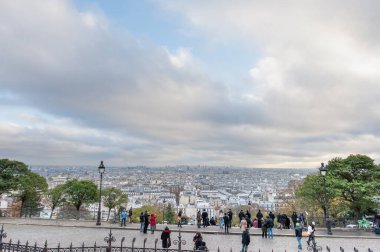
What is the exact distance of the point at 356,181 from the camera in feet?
96.1

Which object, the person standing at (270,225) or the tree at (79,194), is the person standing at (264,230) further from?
the tree at (79,194)

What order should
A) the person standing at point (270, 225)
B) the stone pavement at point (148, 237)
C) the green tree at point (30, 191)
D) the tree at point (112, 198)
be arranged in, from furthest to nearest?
1. the tree at point (112, 198)
2. the green tree at point (30, 191)
3. the person standing at point (270, 225)
4. the stone pavement at point (148, 237)

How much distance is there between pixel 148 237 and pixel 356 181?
21036 mm

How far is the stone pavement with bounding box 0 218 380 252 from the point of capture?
18031 mm

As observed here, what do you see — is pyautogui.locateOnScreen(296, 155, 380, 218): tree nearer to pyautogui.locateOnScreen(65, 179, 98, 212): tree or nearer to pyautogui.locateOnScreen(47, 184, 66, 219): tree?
pyautogui.locateOnScreen(65, 179, 98, 212): tree

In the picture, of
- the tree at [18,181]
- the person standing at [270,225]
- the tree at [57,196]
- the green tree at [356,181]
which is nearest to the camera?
the person standing at [270,225]

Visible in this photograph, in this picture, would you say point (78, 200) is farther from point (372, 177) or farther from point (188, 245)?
point (372, 177)

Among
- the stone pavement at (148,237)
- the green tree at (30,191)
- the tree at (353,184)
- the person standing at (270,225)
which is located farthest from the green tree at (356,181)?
the green tree at (30,191)

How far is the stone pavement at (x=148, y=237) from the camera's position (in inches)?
710

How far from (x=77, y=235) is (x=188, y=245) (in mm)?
7890

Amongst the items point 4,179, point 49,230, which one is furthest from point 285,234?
point 4,179

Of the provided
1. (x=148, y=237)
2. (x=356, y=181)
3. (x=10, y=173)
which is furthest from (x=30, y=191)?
(x=356, y=181)

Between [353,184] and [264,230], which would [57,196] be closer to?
[264,230]

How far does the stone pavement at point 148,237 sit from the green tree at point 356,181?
432 centimetres
